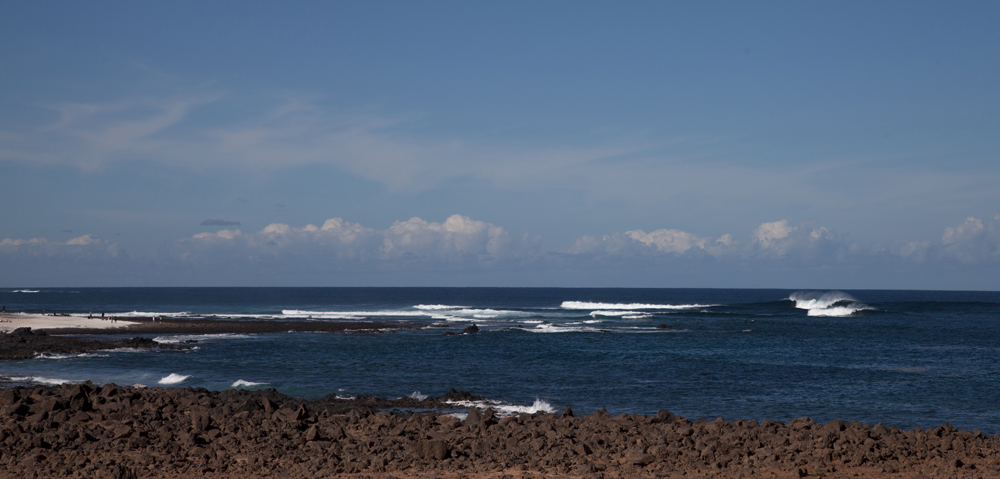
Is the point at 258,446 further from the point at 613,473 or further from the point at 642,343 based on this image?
the point at 642,343

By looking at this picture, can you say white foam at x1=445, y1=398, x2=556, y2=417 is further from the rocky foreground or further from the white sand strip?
the white sand strip

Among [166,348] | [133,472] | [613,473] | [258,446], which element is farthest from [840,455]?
[166,348]

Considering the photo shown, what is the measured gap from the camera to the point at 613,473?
1163 centimetres

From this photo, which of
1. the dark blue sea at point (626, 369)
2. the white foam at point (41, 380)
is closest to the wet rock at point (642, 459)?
the dark blue sea at point (626, 369)

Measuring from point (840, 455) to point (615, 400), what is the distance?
1170 cm

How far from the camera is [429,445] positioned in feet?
41.0

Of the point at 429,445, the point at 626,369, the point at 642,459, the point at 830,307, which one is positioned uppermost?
the point at 429,445

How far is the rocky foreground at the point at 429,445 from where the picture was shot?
11.7m

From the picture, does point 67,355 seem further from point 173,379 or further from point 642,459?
point 642,459

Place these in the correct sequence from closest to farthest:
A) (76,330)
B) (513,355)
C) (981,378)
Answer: (981,378), (513,355), (76,330)

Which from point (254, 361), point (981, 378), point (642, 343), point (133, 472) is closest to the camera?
point (133, 472)

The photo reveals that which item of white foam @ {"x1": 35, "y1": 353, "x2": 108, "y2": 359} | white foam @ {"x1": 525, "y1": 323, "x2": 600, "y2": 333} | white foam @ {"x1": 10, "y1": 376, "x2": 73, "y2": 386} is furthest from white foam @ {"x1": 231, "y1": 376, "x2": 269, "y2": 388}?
white foam @ {"x1": 525, "y1": 323, "x2": 600, "y2": 333}

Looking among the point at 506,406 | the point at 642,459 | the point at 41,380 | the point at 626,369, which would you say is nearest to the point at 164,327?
the point at 41,380

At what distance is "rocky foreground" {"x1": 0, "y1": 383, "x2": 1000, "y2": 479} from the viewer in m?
11.7
